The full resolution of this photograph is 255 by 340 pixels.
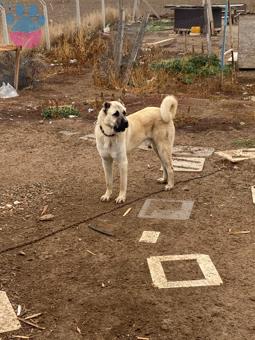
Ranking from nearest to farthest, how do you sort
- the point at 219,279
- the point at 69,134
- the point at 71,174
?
the point at 219,279
the point at 71,174
the point at 69,134

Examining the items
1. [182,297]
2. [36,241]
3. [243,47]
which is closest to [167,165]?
[36,241]

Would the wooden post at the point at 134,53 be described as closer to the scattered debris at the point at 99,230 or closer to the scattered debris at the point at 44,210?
the scattered debris at the point at 44,210

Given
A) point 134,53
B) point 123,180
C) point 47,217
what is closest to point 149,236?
point 123,180

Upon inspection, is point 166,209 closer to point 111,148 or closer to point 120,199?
point 120,199

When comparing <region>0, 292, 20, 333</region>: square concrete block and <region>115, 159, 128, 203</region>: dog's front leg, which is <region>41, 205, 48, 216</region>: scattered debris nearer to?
<region>115, 159, 128, 203</region>: dog's front leg

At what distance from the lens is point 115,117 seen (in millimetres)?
5555

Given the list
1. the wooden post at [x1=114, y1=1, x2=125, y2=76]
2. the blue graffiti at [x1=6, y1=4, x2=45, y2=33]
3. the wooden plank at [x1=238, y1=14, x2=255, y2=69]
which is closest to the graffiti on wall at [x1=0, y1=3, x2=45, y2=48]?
the blue graffiti at [x1=6, y1=4, x2=45, y2=33]

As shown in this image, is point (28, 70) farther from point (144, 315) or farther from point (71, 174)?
point (144, 315)

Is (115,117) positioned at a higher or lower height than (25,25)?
higher

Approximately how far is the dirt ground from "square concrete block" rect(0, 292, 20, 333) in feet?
0.20

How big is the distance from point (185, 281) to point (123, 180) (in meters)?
1.83

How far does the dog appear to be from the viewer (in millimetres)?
5609

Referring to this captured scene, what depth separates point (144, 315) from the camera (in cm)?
383

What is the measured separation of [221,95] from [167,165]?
505 cm
